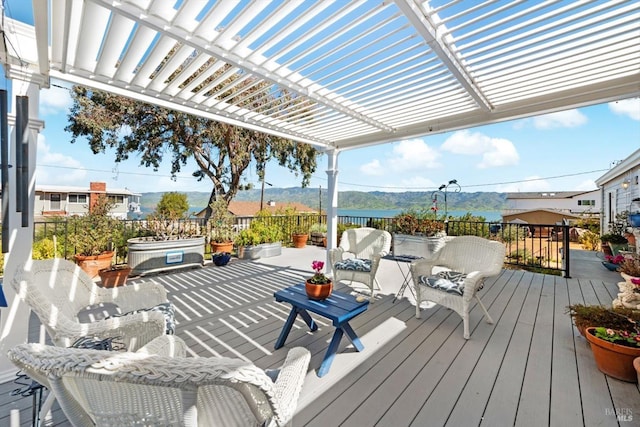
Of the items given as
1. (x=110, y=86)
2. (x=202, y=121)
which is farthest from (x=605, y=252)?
(x=202, y=121)

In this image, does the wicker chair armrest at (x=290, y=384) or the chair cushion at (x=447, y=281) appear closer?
the wicker chair armrest at (x=290, y=384)

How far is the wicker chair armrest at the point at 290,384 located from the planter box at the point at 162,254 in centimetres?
445

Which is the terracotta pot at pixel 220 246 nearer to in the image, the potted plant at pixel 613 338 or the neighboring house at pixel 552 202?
the potted plant at pixel 613 338

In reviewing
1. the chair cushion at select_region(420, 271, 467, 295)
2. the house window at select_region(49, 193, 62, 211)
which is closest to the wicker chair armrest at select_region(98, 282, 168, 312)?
the chair cushion at select_region(420, 271, 467, 295)

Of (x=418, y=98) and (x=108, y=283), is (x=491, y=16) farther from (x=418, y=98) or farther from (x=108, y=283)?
(x=108, y=283)

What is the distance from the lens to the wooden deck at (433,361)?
175 centimetres

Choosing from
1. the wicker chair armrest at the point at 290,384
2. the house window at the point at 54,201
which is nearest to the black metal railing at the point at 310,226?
the wicker chair armrest at the point at 290,384

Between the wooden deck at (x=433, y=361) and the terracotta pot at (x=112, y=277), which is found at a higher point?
the terracotta pot at (x=112, y=277)

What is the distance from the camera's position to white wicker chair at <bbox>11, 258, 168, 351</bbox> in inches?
65.9

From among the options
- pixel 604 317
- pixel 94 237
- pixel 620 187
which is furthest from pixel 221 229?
pixel 620 187

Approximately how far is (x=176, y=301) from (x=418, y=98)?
400cm

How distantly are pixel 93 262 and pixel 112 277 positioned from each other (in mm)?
522

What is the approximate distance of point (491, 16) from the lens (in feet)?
5.92

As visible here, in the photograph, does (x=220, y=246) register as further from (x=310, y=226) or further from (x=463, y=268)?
(x=463, y=268)
